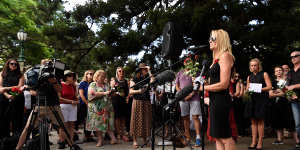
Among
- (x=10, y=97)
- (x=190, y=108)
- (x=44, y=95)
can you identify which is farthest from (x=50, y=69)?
(x=190, y=108)

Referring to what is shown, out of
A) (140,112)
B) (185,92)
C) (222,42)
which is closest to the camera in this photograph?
(185,92)

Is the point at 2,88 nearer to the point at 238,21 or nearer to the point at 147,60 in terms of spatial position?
the point at 147,60

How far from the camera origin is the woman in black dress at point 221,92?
10.1 ft

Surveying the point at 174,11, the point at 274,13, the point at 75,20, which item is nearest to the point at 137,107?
the point at 174,11

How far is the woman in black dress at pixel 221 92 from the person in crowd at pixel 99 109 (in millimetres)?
3754

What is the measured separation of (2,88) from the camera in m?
5.65

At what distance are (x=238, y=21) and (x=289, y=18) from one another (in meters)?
1.36

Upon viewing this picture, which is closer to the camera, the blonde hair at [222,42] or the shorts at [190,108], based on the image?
the blonde hair at [222,42]

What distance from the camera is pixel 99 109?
6.66 m

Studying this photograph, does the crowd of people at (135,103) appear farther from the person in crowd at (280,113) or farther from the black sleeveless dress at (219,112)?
the black sleeveless dress at (219,112)

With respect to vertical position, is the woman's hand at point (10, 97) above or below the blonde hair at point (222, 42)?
below

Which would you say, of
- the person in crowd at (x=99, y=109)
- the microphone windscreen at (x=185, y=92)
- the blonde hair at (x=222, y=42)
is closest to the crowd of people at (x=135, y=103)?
the person in crowd at (x=99, y=109)

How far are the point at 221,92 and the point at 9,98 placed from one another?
179 inches

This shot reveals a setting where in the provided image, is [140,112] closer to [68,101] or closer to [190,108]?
[190,108]
